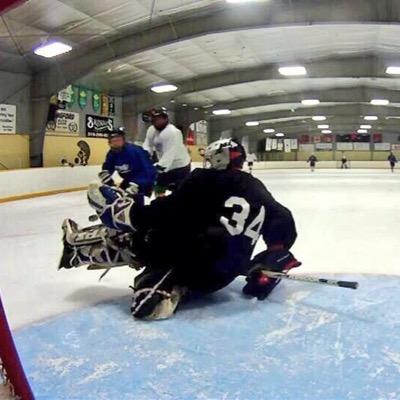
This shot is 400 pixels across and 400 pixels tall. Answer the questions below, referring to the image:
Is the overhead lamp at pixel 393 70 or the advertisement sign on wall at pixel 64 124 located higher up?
the overhead lamp at pixel 393 70

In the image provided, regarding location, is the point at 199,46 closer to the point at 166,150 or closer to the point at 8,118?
the point at 8,118

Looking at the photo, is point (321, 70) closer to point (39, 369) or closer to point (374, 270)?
point (374, 270)

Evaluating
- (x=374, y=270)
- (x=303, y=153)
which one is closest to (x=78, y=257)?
(x=374, y=270)

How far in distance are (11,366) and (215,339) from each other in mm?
904

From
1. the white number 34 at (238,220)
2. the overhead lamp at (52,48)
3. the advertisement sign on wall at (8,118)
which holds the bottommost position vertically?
the white number 34 at (238,220)

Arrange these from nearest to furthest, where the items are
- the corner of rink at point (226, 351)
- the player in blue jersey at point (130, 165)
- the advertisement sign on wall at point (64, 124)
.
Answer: the corner of rink at point (226, 351) → the player in blue jersey at point (130, 165) → the advertisement sign on wall at point (64, 124)

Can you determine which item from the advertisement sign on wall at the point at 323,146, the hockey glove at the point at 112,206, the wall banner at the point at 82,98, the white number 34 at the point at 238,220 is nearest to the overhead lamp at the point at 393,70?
the wall banner at the point at 82,98

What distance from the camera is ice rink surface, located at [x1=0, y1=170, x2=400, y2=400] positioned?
1667mm

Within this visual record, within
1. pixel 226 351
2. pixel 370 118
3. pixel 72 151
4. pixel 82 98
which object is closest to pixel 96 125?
pixel 82 98

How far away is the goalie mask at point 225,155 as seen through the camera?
8.36 ft

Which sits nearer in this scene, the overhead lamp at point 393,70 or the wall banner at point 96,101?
the overhead lamp at point 393,70

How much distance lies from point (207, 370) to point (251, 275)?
0.99m

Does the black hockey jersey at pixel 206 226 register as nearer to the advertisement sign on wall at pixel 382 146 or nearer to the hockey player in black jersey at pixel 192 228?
the hockey player in black jersey at pixel 192 228

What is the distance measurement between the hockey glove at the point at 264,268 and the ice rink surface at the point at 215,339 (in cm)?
7
